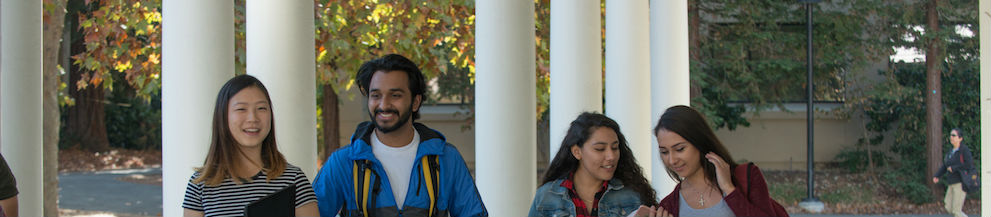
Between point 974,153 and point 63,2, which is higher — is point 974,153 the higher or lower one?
the lower one

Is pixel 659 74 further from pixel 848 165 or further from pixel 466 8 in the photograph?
pixel 848 165

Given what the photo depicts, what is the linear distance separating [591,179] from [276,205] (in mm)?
1788

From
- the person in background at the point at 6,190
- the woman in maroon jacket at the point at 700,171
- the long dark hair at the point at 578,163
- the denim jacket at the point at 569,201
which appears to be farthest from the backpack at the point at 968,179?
the person in background at the point at 6,190

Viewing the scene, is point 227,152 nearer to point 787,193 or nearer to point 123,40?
point 123,40

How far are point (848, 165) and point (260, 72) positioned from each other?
85.4ft

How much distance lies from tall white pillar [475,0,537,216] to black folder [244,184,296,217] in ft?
23.0

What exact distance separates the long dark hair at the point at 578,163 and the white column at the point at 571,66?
19.2 feet

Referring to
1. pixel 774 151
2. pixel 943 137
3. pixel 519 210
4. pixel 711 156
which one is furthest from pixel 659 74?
pixel 774 151

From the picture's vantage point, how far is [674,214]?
4.42 meters

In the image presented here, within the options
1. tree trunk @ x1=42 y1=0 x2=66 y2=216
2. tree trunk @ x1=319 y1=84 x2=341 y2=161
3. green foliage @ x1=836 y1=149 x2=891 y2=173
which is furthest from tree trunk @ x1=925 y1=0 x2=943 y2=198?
tree trunk @ x1=42 y1=0 x2=66 y2=216

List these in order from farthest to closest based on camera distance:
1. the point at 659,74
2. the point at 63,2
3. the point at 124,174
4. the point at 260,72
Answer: the point at 124,174 < the point at 63,2 < the point at 659,74 < the point at 260,72

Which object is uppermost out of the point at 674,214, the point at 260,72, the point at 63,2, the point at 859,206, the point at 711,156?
the point at 63,2

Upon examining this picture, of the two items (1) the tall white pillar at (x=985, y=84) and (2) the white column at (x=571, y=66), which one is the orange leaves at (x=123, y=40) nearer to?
(2) the white column at (x=571, y=66)

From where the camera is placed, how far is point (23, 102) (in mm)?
8758
